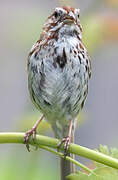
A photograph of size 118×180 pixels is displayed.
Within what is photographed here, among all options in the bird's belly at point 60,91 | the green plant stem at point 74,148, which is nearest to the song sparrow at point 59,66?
the bird's belly at point 60,91

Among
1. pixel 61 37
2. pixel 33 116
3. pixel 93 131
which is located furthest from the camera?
pixel 93 131

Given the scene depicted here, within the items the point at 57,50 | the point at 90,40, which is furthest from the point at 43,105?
the point at 90,40

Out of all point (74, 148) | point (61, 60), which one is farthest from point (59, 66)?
point (74, 148)

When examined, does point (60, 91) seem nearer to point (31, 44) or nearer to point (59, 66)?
point (59, 66)

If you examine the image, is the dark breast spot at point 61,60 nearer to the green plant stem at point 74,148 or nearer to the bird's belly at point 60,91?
the bird's belly at point 60,91

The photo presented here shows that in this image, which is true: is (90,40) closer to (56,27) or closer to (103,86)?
(56,27)

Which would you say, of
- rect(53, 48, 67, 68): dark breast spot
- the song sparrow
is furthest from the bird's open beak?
rect(53, 48, 67, 68): dark breast spot
